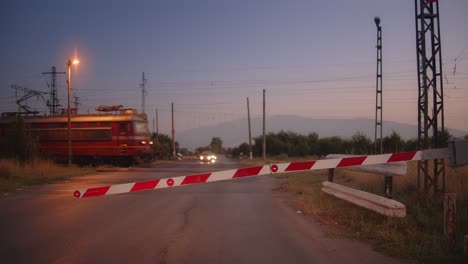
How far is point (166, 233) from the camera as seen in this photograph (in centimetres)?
777

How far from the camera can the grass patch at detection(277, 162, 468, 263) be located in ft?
20.6

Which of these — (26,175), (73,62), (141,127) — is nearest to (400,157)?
(26,175)

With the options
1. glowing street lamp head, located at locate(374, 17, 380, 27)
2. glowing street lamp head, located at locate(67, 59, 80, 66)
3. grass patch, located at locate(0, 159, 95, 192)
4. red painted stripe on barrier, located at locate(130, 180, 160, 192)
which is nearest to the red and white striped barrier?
red painted stripe on barrier, located at locate(130, 180, 160, 192)

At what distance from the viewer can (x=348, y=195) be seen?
9.30m

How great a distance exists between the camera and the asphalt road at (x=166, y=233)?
622 centimetres

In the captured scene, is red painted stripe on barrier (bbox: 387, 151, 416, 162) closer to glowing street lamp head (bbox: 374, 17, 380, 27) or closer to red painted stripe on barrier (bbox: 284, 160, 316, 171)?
red painted stripe on barrier (bbox: 284, 160, 316, 171)

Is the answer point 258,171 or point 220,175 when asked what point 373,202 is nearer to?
point 258,171

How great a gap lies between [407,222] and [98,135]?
1089 inches

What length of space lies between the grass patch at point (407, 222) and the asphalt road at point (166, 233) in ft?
1.43

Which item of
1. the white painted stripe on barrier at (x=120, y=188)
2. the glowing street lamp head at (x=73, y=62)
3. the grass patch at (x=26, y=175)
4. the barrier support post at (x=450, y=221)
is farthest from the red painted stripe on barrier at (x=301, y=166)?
the glowing street lamp head at (x=73, y=62)

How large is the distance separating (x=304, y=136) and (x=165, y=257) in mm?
62758

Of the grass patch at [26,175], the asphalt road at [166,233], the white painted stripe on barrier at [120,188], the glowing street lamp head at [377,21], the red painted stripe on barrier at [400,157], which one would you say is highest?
the glowing street lamp head at [377,21]

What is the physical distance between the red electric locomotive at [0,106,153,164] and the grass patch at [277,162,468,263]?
72.3 ft

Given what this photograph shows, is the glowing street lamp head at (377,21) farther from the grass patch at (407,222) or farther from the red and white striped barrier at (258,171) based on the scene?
the red and white striped barrier at (258,171)
